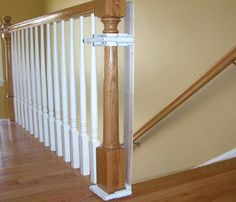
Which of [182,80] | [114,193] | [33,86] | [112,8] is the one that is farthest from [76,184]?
[182,80]

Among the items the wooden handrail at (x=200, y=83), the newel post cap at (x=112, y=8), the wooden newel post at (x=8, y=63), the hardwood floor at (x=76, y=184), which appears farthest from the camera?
the wooden newel post at (x=8, y=63)

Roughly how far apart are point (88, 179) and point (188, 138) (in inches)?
54.8

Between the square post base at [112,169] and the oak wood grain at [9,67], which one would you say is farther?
the oak wood grain at [9,67]

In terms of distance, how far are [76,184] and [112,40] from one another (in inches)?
27.9

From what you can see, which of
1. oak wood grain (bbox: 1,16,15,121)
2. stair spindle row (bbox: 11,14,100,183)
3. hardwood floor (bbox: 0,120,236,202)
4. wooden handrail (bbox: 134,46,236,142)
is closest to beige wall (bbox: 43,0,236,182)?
wooden handrail (bbox: 134,46,236,142)

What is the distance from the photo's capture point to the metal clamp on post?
139 centimetres

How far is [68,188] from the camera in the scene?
5.24 ft

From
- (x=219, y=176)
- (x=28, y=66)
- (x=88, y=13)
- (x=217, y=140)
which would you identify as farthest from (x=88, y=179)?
(x=217, y=140)

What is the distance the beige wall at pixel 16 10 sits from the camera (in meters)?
5.31

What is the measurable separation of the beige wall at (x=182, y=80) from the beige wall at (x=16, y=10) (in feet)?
8.88

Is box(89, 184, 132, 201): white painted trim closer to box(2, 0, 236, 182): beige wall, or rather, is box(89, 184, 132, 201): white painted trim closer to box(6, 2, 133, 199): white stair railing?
box(6, 2, 133, 199): white stair railing

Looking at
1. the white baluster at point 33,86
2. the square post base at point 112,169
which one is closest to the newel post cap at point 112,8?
the square post base at point 112,169

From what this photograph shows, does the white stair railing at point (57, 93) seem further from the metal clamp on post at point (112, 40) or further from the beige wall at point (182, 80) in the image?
the beige wall at point (182, 80)

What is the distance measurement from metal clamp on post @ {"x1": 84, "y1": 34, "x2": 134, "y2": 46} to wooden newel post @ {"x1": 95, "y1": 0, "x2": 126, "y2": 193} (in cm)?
2
